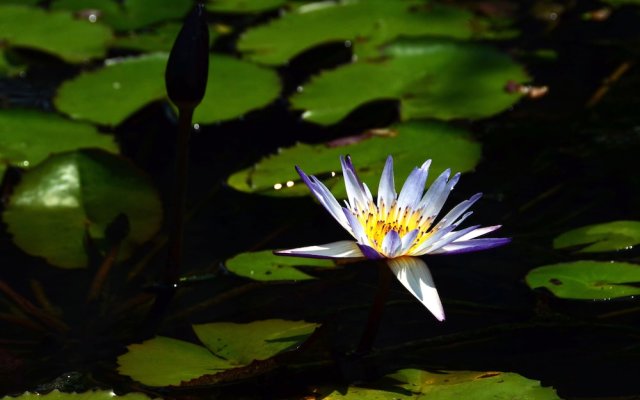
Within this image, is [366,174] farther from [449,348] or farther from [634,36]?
[634,36]

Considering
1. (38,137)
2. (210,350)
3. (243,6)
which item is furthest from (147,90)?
(210,350)

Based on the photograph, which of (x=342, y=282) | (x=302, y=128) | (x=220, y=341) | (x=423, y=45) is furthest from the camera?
(x=423, y=45)

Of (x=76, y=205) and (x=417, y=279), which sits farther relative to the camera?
(x=76, y=205)

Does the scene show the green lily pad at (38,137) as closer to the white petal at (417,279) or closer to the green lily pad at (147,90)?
the green lily pad at (147,90)

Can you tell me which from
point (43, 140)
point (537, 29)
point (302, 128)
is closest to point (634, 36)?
point (537, 29)

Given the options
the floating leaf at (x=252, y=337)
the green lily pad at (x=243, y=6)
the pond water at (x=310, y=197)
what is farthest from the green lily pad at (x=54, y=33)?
the floating leaf at (x=252, y=337)

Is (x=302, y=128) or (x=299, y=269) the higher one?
(x=302, y=128)

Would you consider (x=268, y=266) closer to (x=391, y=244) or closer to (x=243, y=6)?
(x=391, y=244)
